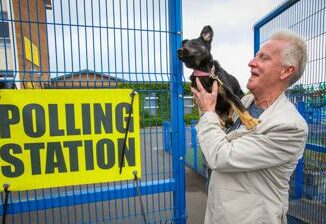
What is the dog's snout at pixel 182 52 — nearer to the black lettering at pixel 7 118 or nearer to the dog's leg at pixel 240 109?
the dog's leg at pixel 240 109

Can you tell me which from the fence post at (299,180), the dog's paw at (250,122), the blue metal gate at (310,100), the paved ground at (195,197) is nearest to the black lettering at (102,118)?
the dog's paw at (250,122)

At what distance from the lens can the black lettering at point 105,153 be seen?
84.9 inches

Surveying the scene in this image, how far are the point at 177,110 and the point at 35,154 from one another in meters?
1.11

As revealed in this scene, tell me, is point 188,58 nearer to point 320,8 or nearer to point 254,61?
point 254,61

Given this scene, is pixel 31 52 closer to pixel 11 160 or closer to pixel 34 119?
pixel 34 119

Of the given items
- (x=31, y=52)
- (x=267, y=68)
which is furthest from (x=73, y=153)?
(x=267, y=68)

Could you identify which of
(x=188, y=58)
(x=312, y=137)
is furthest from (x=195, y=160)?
(x=188, y=58)

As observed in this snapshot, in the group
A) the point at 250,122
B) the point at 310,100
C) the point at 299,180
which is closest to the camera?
the point at 250,122

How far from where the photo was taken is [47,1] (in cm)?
210

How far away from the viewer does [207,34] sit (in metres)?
2.25

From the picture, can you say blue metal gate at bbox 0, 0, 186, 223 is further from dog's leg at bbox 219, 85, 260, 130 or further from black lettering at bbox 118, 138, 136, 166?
dog's leg at bbox 219, 85, 260, 130

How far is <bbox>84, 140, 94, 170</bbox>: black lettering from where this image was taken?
83.7 inches

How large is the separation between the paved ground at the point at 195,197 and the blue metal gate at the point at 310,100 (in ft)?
4.83

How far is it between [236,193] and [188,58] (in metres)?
1.01
